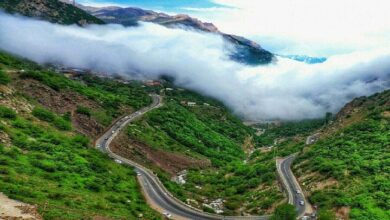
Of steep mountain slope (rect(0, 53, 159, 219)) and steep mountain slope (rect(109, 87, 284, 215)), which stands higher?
steep mountain slope (rect(0, 53, 159, 219))

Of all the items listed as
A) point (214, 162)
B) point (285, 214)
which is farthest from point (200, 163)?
point (285, 214)

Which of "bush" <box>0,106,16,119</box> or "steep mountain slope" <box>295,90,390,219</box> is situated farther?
"bush" <box>0,106,16,119</box>

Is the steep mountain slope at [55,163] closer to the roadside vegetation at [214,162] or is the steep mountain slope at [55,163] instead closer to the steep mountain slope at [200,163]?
the steep mountain slope at [200,163]

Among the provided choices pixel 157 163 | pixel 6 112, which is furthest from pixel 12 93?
pixel 157 163

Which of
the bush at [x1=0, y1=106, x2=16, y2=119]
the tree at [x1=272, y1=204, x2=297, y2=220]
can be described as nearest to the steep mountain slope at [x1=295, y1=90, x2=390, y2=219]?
the tree at [x1=272, y1=204, x2=297, y2=220]

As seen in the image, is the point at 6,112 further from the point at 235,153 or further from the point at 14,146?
the point at 235,153

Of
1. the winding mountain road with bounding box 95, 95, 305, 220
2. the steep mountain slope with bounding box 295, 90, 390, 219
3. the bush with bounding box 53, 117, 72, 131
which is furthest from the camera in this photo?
the bush with bounding box 53, 117, 72, 131

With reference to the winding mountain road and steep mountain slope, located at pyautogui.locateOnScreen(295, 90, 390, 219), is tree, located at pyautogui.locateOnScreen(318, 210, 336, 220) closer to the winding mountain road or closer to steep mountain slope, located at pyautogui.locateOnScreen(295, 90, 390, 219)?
steep mountain slope, located at pyautogui.locateOnScreen(295, 90, 390, 219)

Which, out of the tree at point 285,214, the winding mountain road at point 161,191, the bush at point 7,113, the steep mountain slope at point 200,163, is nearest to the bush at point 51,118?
the winding mountain road at point 161,191
